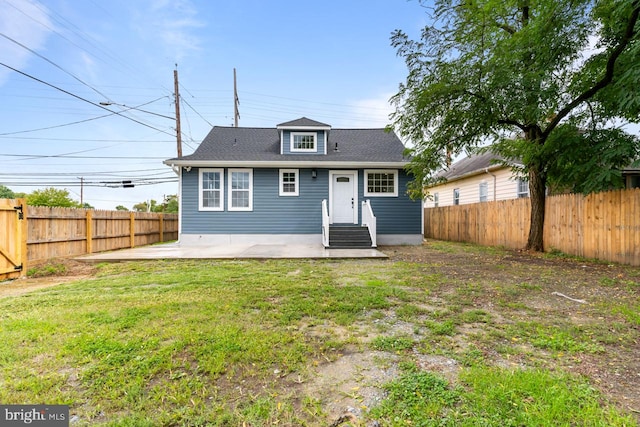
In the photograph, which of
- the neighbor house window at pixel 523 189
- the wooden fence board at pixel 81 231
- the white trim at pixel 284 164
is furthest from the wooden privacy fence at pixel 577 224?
the wooden fence board at pixel 81 231

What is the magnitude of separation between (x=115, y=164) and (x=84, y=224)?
24291mm

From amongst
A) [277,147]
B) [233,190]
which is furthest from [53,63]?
[277,147]

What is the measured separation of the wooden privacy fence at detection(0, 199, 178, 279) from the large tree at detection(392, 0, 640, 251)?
927cm

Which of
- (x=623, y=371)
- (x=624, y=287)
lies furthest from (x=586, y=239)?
(x=623, y=371)

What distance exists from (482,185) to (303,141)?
9.16 metres

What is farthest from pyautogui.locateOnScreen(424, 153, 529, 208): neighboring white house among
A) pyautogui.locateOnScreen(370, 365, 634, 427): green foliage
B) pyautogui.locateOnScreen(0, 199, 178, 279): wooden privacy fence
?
pyautogui.locateOnScreen(0, 199, 178, 279): wooden privacy fence

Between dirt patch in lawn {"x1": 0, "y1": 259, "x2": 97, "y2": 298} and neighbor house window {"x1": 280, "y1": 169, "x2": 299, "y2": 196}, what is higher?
neighbor house window {"x1": 280, "y1": 169, "x2": 299, "y2": 196}

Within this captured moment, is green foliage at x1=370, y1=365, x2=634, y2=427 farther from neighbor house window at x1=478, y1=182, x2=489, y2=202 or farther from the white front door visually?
neighbor house window at x1=478, y1=182, x2=489, y2=202

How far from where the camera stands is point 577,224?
749cm

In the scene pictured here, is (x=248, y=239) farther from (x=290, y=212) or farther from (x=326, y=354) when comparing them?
(x=326, y=354)

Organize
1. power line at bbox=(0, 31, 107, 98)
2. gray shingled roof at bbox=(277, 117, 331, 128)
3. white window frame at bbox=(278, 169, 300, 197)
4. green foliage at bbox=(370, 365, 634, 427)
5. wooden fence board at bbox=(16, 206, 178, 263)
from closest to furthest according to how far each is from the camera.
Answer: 1. green foliage at bbox=(370, 365, 634, 427)
2. wooden fence board at bbox=(16, 206, 178, 263)
3. power line at bbox=(0, 31, 107, 98)
4. white window frame at bbox=(278, 169, 300, 197)
5. gray shingled roof at bbox=(277, 117, 331, 128)

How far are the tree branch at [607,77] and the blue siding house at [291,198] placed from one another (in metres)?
4.40

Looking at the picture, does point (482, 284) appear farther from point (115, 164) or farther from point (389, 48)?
point (115, 164)

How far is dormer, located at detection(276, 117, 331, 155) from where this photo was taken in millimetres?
11492
